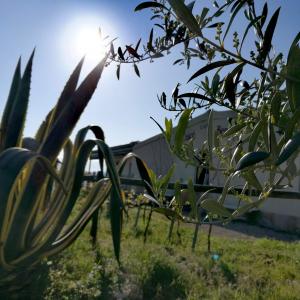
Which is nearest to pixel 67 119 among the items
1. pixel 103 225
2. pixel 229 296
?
pixel 229 296

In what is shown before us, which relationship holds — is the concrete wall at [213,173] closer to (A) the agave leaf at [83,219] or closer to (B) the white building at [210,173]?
(B) the white building at [210,173]

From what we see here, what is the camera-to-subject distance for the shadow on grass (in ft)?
9.41

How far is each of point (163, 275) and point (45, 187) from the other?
5.39 feet

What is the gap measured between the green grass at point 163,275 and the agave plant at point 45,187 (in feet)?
1.42

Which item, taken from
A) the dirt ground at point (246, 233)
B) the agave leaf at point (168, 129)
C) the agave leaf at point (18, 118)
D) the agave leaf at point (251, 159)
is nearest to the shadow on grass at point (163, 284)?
the agave leaf at point (18, 118)

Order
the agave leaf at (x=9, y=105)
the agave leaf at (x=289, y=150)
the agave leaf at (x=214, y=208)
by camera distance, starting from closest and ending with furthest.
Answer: the agave leaf at (x=289, y=150) → the agave leaf at (x=214, y=208) → the agave leaf at (x=9, y=105)

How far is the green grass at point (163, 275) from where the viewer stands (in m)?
Result: 2.83

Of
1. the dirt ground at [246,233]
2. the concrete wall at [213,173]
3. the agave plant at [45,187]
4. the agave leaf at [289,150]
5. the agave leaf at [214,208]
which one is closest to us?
the agave leaf at [289,150]

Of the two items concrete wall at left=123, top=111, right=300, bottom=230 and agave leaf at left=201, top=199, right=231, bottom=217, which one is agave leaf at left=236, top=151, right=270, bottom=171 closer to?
agave leaf at left=201, top=199, right=231, bottom=217

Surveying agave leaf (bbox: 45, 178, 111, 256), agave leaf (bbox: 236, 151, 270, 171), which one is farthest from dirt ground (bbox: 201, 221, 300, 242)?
agave leaf (bbox: 236, 151, 270, 171)

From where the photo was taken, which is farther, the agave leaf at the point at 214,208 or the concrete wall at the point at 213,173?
the concrete wall at the point at 213,173

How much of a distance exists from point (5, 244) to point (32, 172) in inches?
14.2

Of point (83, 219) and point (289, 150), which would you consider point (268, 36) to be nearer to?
point (289, 150)

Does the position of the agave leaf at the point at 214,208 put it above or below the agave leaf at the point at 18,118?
below
